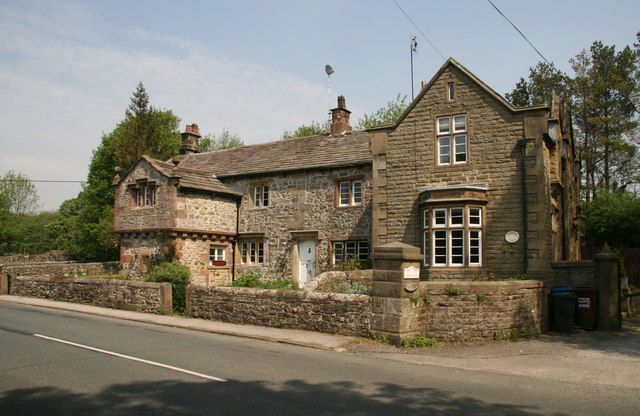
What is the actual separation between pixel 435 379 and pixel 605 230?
24737 mm

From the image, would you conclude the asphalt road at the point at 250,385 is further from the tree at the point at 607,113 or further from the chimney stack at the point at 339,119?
the tree at the point at 607,113

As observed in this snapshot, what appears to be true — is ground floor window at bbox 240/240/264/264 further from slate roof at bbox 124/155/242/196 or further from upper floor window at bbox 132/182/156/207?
upper floor window at bbox 132/182/156/207

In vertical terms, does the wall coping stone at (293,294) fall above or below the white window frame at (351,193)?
below

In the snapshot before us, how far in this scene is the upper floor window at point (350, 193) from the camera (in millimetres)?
23406

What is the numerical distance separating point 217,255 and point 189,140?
1218 centimetres

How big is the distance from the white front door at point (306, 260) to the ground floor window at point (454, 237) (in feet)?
24.1

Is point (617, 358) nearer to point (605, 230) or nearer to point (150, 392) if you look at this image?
point (150, 392)

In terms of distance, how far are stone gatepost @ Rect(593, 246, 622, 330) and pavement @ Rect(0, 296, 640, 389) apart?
18.8 inches

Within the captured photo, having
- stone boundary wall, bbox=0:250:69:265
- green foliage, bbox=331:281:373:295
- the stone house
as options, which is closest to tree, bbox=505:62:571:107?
the stone house

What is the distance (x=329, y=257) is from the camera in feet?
77.8

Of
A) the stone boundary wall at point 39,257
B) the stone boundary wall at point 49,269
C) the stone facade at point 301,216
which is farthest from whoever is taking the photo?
the stone boundary wall at point 39,257

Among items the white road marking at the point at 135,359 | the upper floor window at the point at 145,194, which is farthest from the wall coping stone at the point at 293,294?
the upper floor window at the point at 145,194

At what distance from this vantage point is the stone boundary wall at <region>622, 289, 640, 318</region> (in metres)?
17.2

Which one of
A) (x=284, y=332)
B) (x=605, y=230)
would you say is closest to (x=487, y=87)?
(x=284, y=332)
